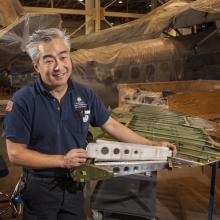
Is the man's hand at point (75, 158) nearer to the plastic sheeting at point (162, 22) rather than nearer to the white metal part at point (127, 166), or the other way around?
the white metal part at point (127, 166)

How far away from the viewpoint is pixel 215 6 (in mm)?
6215

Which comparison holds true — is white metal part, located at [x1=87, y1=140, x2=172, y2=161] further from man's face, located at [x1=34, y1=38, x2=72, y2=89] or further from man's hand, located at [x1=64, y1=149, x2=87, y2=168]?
man's face, located at [x1=34, y1=38, x2=72, y2=89]

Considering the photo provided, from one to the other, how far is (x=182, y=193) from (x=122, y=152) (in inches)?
117

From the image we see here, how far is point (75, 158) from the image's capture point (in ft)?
5.68

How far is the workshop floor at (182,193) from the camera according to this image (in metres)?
3.97

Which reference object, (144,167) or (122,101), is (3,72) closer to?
(122,101)

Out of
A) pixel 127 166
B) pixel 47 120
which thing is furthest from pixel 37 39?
pixel 127 166

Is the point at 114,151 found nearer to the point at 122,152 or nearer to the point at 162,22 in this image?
the point at 122,152

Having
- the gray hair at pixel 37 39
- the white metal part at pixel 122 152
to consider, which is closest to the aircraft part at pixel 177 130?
the white metal part at pixel 122 152

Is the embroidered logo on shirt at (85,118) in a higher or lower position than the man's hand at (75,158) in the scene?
higher

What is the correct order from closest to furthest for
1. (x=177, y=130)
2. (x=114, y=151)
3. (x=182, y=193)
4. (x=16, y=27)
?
(x=114, y=151) < (x=177, y=130) < (x=182, y=193) < (x=16, y=27)

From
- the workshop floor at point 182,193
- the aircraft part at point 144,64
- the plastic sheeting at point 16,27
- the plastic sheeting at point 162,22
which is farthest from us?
the aircraft part at point 144,64

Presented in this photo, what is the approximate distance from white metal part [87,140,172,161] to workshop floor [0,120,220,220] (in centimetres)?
193

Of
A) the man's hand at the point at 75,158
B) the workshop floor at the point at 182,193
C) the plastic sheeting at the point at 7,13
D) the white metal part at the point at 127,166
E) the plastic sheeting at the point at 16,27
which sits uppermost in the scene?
the plastic sheeting at the point at 7,13
